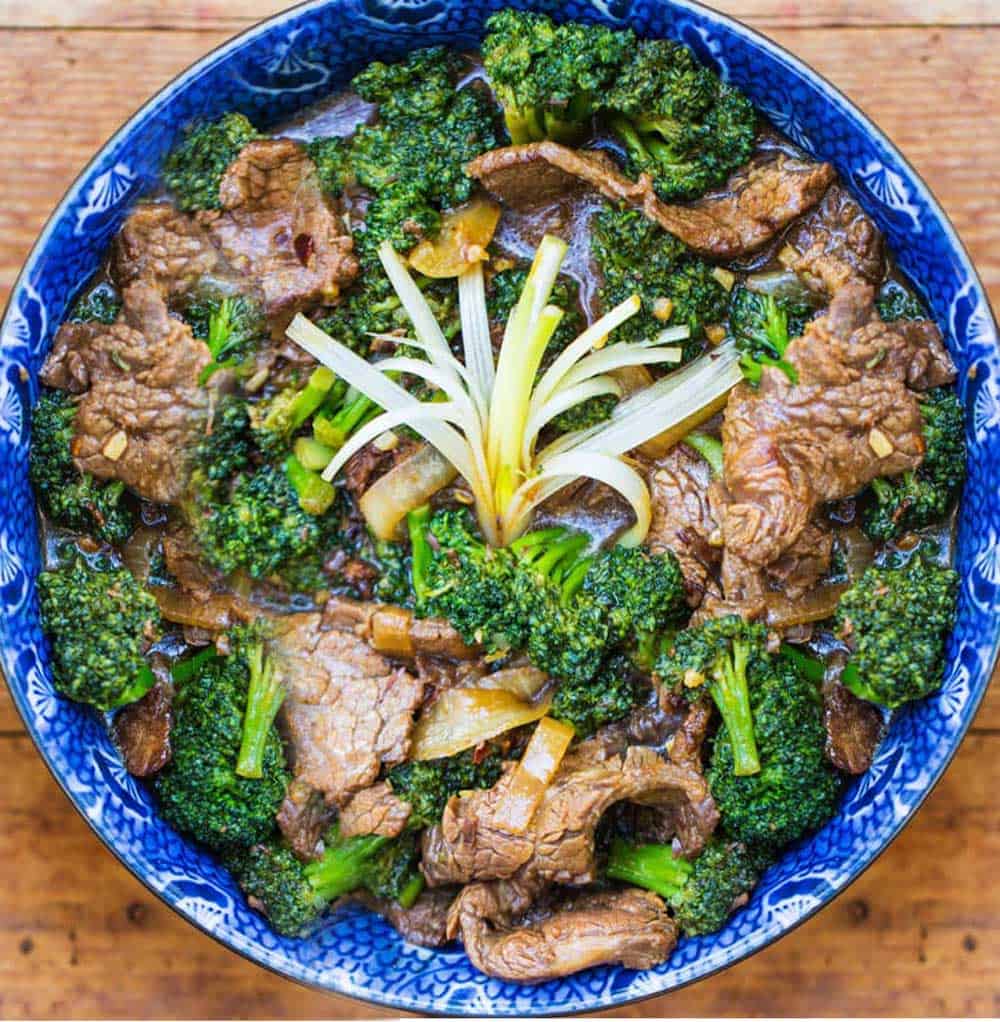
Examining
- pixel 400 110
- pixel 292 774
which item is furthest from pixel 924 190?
pixel 292 774

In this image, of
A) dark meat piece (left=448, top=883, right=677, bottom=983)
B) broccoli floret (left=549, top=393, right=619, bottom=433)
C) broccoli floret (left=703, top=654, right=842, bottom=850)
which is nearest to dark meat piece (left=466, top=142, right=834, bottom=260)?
broccoli floret (left=549, top=393, right=619, bottom=433)

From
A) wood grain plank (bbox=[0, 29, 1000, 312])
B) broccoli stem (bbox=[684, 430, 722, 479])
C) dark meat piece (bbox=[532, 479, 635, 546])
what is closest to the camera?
broccoli stem (bbox=[684, 430, 722, 479])

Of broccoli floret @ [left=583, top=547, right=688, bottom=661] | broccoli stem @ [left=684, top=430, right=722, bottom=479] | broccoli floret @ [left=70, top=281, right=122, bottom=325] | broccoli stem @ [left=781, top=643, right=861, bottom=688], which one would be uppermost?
broccoli floret @ [left=70, top=281, right=122, bottom=325]

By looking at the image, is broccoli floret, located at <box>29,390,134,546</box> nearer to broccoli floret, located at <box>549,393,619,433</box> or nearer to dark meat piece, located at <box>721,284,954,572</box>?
broccoli floret, located at <box>549,393,619,433</box>

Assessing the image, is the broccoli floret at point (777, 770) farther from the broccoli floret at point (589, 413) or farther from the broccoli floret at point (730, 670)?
the broccoli floret at point (589, 413)

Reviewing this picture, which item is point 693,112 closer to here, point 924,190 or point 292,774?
point 924,190
